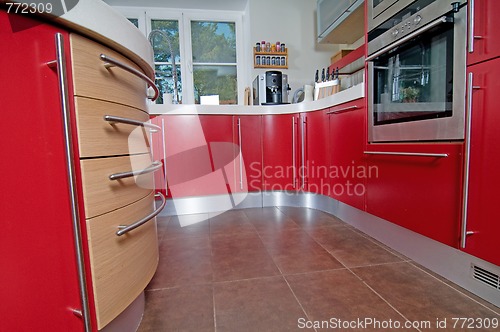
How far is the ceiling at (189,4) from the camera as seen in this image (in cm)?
269

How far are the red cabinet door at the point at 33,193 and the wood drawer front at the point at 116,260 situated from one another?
0.05 meters

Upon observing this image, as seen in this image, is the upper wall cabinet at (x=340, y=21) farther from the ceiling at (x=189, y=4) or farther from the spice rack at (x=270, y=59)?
the ceiling at (x=189, y=4)

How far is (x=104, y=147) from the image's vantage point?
2.19 ft

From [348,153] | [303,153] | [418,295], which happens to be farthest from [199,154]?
[418,295]

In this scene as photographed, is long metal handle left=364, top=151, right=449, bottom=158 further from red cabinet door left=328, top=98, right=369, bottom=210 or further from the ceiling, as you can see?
the ceiling

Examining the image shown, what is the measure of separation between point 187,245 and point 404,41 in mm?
1568

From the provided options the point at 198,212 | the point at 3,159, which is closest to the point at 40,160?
the point at 3,159

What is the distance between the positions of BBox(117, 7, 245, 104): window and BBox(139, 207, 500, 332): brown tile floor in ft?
6.15

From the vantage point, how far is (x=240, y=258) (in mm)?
1366

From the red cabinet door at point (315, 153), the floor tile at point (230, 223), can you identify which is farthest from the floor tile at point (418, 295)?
the red cabinet door at point (315, 153)

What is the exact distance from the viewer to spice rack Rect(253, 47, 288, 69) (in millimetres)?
2742

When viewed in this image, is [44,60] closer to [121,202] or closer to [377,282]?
[121,202]

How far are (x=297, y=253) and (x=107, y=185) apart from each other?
1.05 metres

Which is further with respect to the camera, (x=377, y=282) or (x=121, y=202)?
(x=377, y=282)
